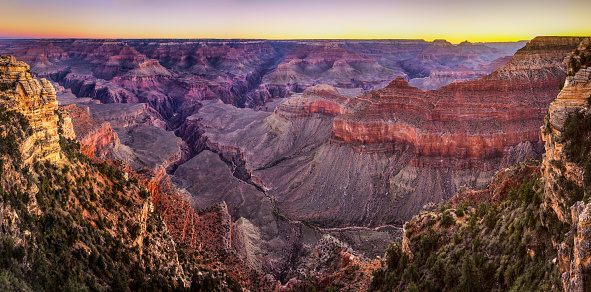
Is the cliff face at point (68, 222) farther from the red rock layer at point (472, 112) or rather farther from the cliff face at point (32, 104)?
the red rock layer at point (472, 112)

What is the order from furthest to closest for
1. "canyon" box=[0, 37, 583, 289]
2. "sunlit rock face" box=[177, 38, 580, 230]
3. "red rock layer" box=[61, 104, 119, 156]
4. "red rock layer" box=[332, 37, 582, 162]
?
"red rock layer" box=[61, 104, 119, 156] < "red rock layer" box=[332, 37, 582, 162] < "sunlit rock face" box=[177, 38, 580, 230] < "canyon" box=[0, 37, 583, 289]

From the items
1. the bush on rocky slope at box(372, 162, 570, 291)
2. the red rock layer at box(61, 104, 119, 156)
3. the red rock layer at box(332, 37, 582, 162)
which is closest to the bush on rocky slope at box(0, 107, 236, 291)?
the bush on rocky slope at box(372, 162, 570, 291)

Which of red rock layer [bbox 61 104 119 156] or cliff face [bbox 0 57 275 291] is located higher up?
cliff face [bbox 0 57 275 291]

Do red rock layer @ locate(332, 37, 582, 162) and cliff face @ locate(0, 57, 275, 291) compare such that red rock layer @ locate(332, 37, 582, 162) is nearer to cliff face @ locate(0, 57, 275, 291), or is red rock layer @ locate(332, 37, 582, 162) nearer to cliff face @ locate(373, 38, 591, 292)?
cliff face @ locate(373, 38, 591, 292)

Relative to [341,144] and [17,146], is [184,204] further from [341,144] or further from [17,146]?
[341,144]

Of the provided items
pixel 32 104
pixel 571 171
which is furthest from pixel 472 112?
pixel 32 104

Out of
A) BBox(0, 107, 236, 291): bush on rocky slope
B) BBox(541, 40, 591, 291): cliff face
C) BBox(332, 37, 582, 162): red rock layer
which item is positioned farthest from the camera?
BBox(332, 37, 582, 162): red rock layer
